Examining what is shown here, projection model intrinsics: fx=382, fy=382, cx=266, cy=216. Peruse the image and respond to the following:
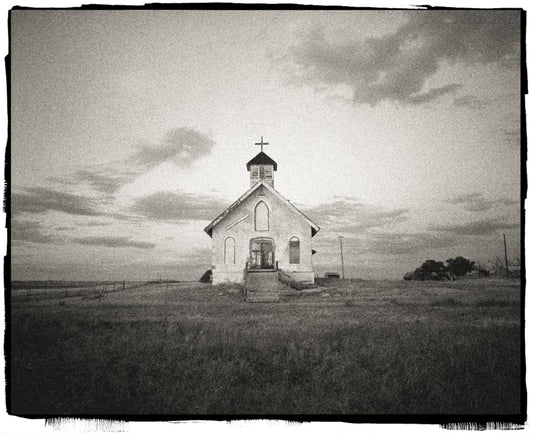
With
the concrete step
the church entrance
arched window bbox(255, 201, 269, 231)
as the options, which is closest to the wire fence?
the concrete step

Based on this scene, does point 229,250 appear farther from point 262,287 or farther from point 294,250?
point 262,287

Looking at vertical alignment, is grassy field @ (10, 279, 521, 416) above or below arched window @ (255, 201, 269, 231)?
below

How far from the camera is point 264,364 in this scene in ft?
27.5

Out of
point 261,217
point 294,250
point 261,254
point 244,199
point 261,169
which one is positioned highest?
point 261,169

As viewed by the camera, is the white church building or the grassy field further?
the white church building

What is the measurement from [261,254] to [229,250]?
252 cm

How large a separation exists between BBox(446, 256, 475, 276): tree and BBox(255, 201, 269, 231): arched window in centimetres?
930

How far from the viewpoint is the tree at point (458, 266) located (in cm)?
1883

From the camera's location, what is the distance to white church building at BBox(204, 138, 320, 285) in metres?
19.4

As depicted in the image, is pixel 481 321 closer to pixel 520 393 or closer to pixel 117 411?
pixel 520 393

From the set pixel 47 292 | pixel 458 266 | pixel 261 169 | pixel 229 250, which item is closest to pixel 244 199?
pixel 229 250

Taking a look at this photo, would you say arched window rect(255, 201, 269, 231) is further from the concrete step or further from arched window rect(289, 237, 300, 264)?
the concrete step

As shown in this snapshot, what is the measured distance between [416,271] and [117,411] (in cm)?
1776

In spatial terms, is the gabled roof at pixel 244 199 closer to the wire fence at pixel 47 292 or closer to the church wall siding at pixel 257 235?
the church wall siding at pixel 257 235
